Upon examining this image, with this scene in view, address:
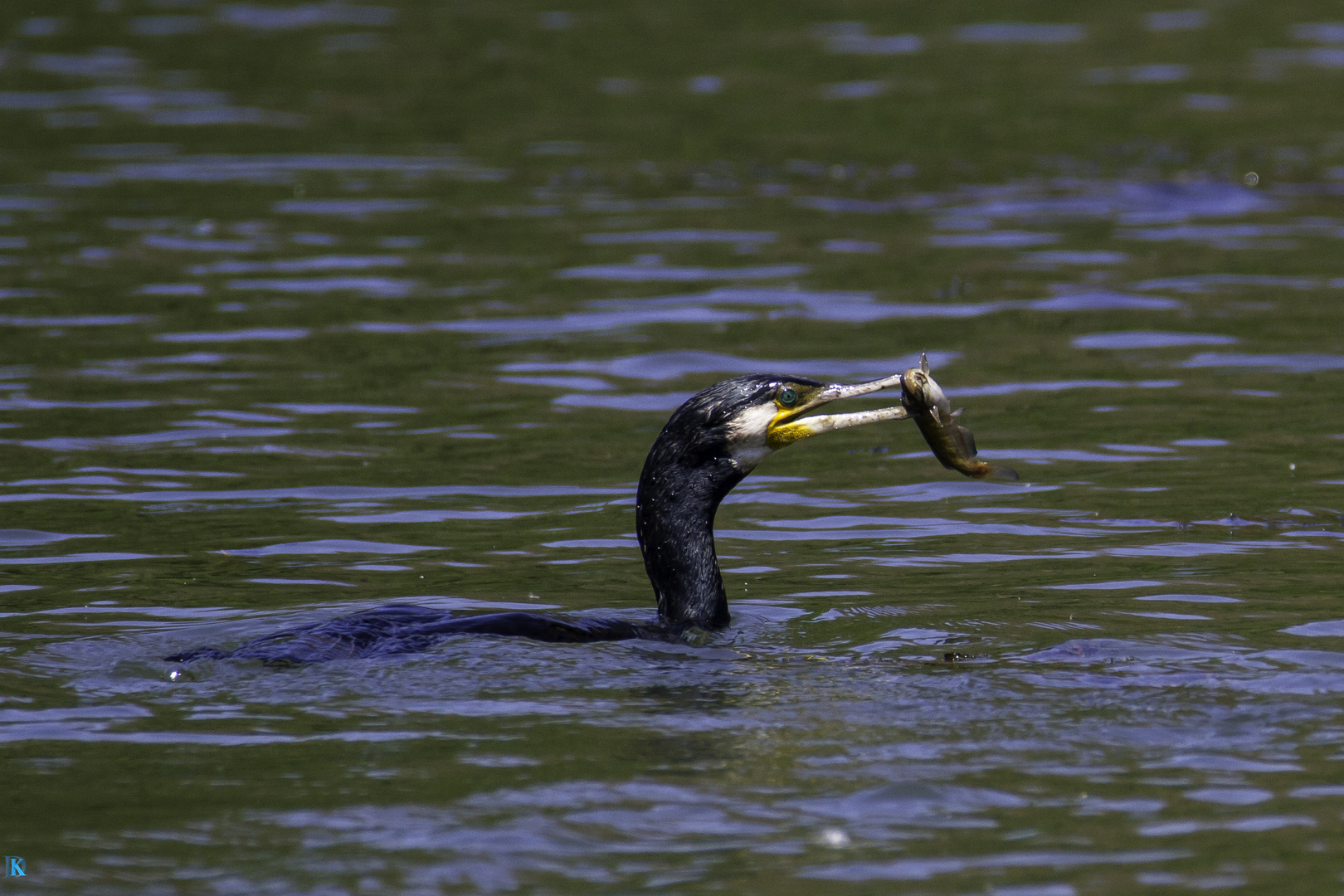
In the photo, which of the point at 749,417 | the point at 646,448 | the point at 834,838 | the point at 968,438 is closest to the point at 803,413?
the point at 749,417

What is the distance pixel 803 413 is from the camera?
7312mm

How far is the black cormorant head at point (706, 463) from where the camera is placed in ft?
23.7

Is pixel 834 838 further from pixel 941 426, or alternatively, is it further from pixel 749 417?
pixel 941 426

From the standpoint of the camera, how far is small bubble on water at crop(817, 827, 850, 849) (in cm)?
481

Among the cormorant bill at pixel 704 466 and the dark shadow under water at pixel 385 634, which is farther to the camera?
the cormorant bill at pixel 704 466

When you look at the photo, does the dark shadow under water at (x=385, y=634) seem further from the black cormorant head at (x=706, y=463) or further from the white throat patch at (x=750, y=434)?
the white throat patch at (x=750, y=434)

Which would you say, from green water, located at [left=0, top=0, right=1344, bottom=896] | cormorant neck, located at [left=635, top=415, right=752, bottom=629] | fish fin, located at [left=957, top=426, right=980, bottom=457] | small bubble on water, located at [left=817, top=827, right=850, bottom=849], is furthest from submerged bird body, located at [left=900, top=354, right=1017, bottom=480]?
small bubble on water, located at [left=817, top=827, right=850, bottom=849]

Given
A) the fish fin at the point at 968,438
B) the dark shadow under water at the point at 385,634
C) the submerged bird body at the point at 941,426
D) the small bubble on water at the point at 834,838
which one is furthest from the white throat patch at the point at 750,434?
the small bubble on water at the point at 834,838

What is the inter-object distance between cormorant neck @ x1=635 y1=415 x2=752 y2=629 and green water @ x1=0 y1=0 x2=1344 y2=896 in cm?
23

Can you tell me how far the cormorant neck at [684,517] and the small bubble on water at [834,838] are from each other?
2.35 metres

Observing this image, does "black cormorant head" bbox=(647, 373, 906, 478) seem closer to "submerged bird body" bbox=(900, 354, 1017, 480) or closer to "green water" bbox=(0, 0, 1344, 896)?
"submerged bird body" bbox=(900, 354, 1017, 480)

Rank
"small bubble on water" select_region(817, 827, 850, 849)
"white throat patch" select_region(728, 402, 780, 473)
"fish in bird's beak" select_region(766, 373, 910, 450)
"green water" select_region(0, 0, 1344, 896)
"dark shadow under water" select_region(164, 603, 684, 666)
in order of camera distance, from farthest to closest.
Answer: "white throat patch" select_region(728, 402, 780, 473) → "fish in bird's beak" select_region(766, 373, 910, 450) → "dark shadow under water" select_region(164, 603, 684, 666) → "green water" select_region(0, 0, 1344, 896) → "small bubble on water" select_region(817, 827, 850, 849)

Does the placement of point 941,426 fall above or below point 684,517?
above

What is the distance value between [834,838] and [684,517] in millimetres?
2650
